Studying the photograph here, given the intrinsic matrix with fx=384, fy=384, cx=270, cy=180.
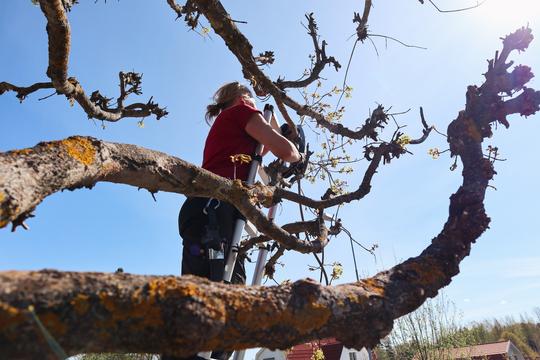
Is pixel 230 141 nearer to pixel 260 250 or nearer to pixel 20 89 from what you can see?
pixel 260 250

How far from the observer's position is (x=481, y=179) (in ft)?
5.97

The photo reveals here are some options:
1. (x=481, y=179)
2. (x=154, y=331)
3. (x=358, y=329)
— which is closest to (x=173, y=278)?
(x=154, y=331)

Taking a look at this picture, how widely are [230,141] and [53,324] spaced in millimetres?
2427

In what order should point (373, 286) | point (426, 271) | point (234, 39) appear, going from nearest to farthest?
point (373, 286) → point (426, 271) → point (234, 39)

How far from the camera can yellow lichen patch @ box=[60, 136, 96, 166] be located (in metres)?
1.45

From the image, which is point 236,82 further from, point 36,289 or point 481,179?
point 36,289

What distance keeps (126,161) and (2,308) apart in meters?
1.07

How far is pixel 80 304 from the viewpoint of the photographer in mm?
758

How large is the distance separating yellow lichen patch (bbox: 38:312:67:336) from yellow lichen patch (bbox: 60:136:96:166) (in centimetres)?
86

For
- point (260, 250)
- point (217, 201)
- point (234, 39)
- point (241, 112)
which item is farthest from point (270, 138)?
point (260, 250)

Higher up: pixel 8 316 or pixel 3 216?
pixel 3 216

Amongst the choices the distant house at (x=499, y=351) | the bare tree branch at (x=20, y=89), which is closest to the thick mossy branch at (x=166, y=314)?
the bare tree branch at (x=20, y=89)

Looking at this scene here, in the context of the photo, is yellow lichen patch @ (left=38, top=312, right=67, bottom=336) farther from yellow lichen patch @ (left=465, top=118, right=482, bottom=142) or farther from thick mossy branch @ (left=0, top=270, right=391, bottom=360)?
yellow lichen patch @ (left=465, top=118, right=482, bottom=142)

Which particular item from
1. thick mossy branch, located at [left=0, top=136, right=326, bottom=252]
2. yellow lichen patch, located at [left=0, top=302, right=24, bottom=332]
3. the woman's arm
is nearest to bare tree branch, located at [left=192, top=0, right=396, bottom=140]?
the woman's arm
